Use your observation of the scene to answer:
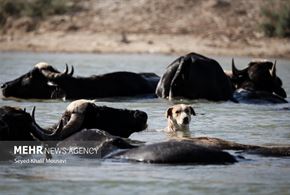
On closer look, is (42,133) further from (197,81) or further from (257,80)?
(257,80)

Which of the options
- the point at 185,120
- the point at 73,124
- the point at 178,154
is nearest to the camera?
the point at 178,154

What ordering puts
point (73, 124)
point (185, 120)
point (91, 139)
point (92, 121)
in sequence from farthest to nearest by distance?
1. point (185, 120)
2. point (92, 121)
3. point (73, 124)
4. point (91, 139)

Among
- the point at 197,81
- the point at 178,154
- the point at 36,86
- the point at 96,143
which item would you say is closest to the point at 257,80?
the point at 197,81

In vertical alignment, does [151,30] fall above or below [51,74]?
above

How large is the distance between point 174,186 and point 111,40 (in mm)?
22139

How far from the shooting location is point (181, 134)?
1230cm

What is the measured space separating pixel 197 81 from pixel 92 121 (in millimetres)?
5958

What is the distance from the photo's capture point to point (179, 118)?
490 inches

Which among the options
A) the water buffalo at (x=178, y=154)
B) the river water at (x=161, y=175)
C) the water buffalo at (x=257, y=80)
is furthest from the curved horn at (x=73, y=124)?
the water buffalo at (x=257, y=80)

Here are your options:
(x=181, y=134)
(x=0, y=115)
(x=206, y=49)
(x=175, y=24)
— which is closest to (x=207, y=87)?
(x=181, y=134)

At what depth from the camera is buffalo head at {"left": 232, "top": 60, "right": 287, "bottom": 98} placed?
17359 mm

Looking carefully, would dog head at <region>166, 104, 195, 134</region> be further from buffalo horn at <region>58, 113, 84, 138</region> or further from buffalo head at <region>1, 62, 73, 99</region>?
buffalo head at <region>1, 62, 73, 99</region>

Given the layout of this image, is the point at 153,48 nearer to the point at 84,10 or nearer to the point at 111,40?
the point at 111,40

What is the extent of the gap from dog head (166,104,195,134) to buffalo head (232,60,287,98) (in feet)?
15.8
